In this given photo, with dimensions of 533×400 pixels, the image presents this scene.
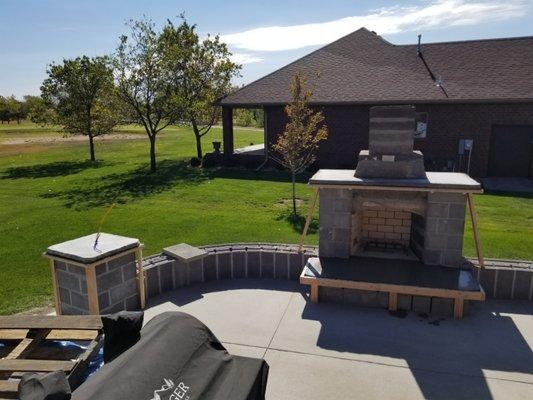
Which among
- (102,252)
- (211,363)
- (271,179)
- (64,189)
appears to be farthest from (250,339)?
(64,189)

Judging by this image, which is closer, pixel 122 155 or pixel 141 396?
pixel 141 396

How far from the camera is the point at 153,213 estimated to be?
49.4 ft

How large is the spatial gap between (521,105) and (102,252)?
2058cm

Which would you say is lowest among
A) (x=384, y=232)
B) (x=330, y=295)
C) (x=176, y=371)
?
(x=330, y=295)

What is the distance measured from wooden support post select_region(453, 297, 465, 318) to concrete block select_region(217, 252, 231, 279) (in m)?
4.41

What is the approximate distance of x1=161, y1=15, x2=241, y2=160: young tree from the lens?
26688mm

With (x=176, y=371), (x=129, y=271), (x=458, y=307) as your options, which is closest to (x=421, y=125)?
(x=458, y=307)

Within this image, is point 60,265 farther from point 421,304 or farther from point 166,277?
point 421,304

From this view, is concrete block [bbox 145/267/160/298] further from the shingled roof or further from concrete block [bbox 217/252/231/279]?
the shingled roof

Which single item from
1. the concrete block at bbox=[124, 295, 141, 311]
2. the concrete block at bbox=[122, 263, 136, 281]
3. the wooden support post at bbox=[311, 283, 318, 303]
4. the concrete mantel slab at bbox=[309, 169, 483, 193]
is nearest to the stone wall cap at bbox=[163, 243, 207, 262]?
the concrete block at bbox=[122, 263, 136, 281]

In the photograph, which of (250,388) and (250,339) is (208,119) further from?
(250,388)

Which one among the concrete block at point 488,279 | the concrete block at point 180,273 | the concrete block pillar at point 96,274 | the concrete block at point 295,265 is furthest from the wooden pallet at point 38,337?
the concrete block at point 488,279

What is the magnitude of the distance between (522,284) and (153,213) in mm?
11311

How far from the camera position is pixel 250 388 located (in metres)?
2.86
